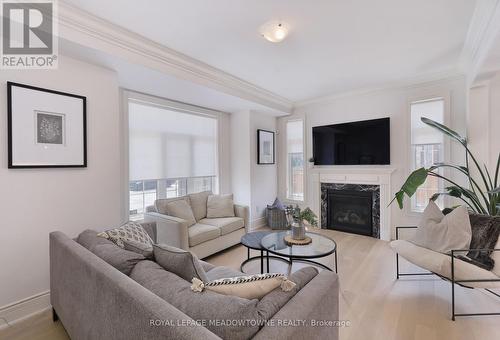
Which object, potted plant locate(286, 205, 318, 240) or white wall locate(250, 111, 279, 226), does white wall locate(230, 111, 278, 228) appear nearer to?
white wall locate(250, 111, 279, 226)

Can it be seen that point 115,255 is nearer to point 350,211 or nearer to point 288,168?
point 350,211

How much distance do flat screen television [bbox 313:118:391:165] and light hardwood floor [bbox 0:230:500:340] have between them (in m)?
1.89

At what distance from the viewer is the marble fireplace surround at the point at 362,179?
4094 millimetres

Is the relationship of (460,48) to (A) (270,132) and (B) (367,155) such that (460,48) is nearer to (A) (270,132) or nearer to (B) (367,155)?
(B) (367,155)

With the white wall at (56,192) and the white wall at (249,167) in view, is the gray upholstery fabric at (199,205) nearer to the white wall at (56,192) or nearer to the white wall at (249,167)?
the white wall at (249,167)

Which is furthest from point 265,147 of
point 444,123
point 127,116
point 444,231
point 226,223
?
point 444,231

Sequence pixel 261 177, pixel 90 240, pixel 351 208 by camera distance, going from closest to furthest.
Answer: pixel 90 240 → pixel 351 208 → pixel 261 177

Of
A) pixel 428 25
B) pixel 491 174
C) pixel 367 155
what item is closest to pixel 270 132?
pixel 367 155

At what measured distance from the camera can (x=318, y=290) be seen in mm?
1179

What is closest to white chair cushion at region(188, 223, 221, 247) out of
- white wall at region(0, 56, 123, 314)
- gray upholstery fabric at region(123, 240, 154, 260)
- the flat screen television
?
white wall at region(0, 56, 123, 314)

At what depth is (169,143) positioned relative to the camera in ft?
13.1

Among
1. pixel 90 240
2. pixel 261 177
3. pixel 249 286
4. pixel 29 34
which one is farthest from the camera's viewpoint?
pixel 261 177

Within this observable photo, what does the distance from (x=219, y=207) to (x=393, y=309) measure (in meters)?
2.61

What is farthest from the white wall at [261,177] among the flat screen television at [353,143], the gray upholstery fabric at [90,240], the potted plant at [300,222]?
the gray upholstery fabric at [90,240]
